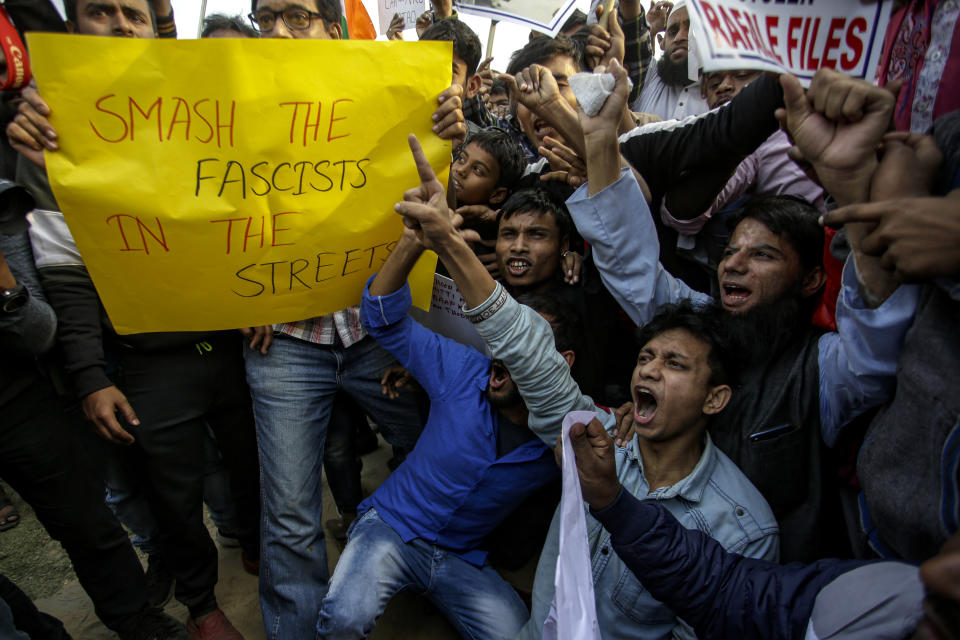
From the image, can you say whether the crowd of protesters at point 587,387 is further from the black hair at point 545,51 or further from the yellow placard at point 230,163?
the black hair at point 545,51

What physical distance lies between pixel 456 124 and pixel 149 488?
1.85 m

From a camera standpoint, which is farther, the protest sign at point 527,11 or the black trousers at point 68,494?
the protest sign at point 527,11

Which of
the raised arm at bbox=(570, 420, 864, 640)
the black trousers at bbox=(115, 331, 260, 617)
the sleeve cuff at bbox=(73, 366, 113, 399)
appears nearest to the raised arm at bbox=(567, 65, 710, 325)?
the raised arm at bbox=(570, 420, 864, 640)

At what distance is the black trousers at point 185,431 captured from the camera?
205 centimetres

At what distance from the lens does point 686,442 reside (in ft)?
5.63

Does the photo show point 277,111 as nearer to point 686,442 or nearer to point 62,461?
point 62,461

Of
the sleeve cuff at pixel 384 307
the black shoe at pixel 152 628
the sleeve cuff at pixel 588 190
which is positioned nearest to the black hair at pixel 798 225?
the sleeve cuff at pixel 588 190

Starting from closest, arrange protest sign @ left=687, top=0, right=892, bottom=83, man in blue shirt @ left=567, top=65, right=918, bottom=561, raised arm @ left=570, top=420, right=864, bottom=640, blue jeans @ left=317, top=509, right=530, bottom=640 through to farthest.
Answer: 1. protest sign @ left=687, top=0, right=892, bottom=83
2. raised arm @ left=570, top=420, right=864, bottom=640
3. man in blue shirt @ left=567, top=65, right=918, bottom=561
4. blue jeans @ left=317, top=509, right=530, bottom=640

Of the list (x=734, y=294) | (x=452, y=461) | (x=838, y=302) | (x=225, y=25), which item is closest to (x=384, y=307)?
(x=452, y=461)

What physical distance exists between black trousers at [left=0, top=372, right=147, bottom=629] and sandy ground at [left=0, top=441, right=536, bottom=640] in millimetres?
542

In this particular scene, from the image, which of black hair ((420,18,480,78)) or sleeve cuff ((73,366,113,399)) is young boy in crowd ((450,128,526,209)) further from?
sleeve cuff ((73,366,113,399))

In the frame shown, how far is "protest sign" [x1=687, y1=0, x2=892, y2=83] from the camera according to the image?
110 cm

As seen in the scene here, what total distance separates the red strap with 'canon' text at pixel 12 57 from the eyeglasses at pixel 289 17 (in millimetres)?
844

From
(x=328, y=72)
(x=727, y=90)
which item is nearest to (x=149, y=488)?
(x=328, y=72)
